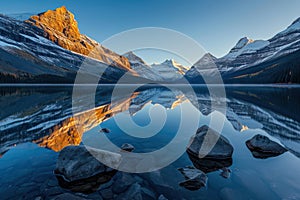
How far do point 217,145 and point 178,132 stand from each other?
15.5ft

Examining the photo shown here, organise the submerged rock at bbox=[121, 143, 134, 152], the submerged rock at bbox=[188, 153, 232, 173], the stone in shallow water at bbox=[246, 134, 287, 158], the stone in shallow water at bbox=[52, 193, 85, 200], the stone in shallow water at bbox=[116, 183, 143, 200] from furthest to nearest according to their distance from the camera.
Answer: the submerged rock at bbox=[121, 143, 134, 152] < the stone in shallow water at bbox=[246, 134, 287, 158] < the submerged rock at bbox=[188, 153, 232, 173] < the stone in shallow water at bbox=[116, 183, 143, 200] < the stone in shallow water at bbox=[52, 193, 85, 200]

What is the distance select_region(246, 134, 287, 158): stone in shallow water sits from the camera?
9711 millimetres

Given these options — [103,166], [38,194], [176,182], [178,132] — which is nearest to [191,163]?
[176,182]

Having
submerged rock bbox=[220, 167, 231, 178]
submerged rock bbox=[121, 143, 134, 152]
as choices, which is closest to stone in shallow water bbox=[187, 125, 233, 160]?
submerged rock bbox=[220, 167, 231, 178]

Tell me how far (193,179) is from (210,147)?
301 centimetres

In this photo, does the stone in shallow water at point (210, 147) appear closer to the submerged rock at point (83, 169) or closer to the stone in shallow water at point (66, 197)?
the submerged rock at point (83, 169)

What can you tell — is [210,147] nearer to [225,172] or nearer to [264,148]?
[225,172]

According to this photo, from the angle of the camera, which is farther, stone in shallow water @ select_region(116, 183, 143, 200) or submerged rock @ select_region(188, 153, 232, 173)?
submerged rock @ select_region(188, 153, 232, 173)

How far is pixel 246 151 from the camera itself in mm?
10188

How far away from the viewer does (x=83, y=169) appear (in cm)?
711

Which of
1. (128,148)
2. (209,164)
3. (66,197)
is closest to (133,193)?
(66,197)

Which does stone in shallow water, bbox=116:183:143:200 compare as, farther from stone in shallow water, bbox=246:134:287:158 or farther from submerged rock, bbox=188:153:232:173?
stone in shallow water, bbox=246:134:287:158

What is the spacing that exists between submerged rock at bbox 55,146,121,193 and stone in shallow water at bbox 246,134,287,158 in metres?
8.31

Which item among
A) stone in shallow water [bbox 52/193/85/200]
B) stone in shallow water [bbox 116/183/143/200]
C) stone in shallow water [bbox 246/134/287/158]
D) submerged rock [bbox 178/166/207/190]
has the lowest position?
stone in shallow water [bbox 116/183/143/200]
